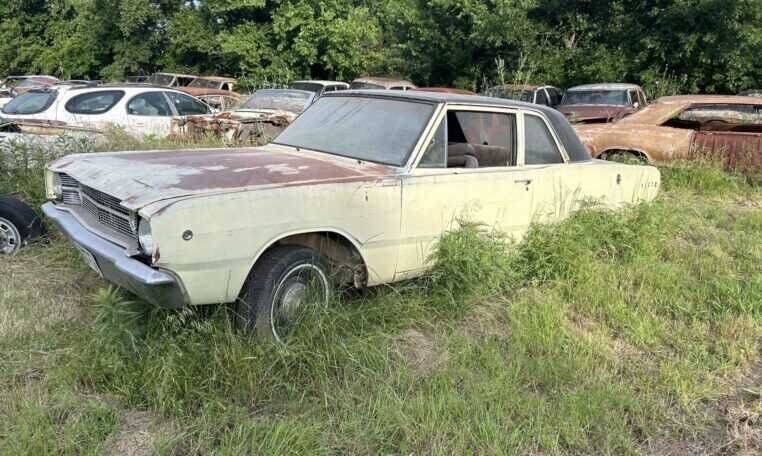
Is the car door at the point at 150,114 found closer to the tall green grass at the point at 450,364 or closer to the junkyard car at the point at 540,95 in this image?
the tall green grass at the point at 450,364

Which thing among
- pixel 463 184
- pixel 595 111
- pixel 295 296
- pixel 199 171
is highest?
pixel 595 111

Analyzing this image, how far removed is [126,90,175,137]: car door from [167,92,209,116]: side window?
177 mm

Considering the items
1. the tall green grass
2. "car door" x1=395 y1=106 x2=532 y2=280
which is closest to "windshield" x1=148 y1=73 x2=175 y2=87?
"car door" x1=395 y1=106 x2=532 y2=280

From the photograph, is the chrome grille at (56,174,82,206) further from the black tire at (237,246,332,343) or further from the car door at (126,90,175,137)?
the car door at (126,90,175,137)

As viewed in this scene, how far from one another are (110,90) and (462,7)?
14.3 metres

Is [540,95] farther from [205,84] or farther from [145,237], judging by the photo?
[145,237]

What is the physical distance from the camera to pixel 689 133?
7957 millimetres

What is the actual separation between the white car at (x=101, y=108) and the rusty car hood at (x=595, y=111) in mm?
7346

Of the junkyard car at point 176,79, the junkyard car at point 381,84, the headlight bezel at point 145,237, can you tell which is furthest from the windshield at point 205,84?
the headlight bezel at point 145,237

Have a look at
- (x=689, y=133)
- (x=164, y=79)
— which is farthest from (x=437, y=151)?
(x=164, y=79)

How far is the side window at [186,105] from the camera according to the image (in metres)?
10.0

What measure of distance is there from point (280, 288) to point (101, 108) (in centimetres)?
688

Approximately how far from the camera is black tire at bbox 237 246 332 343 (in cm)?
326

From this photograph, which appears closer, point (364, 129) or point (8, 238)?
point (364, 129)
